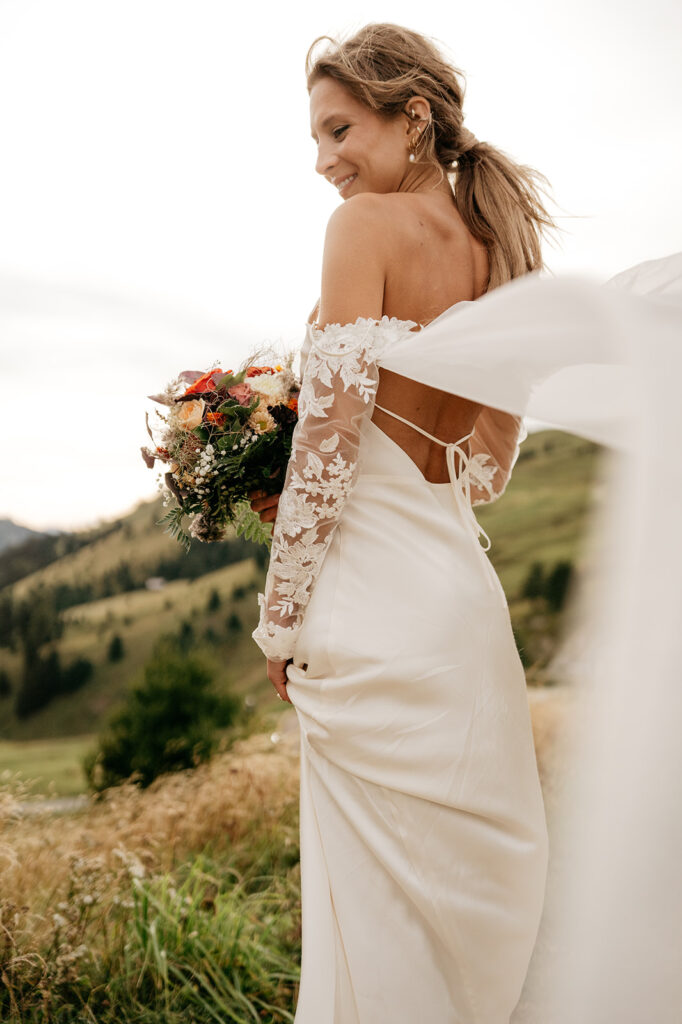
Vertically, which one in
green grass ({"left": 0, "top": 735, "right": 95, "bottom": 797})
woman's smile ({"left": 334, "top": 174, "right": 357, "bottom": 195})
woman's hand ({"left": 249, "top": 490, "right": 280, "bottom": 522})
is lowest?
green grass ({"left": 0, "top": 735, "right": 95, "bottom": 797})

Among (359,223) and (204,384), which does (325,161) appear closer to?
(359,223)

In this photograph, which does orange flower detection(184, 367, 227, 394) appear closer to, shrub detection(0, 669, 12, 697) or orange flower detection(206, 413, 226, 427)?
orange flower detection(206, 413, 226, 427)

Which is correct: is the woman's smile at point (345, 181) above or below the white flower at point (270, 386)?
above

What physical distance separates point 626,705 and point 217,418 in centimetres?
126

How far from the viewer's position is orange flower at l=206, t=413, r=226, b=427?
204cm

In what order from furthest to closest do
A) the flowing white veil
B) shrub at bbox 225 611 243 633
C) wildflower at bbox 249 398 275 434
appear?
shrub at bbox 225 611 243 633
wildflower at bbox 249 398 275 434
the flowing white veil

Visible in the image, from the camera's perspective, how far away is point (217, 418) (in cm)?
205

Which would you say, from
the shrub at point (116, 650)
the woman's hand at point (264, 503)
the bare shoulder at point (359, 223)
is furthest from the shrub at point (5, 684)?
the bare shoulder at point (359, 223)

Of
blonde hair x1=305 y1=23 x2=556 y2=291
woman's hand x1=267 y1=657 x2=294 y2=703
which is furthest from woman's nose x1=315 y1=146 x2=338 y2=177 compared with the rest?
woman's hand x1=267 y1=657 x2=294 y2=703

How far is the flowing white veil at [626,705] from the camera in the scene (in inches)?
46.0

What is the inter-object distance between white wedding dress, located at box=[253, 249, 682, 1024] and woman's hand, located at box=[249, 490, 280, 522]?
0.28 meters

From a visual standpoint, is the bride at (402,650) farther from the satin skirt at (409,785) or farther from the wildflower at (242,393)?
the wildflower at (242,393)

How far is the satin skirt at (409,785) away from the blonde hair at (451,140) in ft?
1.97

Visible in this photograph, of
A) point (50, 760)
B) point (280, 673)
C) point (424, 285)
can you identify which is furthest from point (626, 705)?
point (50, 760)
